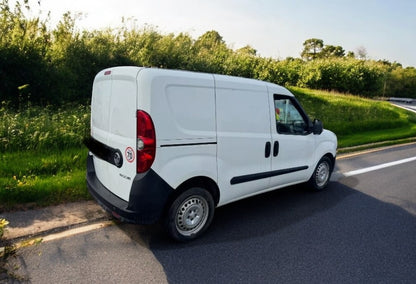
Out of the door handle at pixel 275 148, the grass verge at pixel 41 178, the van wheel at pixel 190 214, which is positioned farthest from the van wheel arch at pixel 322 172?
the grass verge at pixel 41 178

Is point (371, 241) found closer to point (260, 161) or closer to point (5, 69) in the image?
point (260, 161)

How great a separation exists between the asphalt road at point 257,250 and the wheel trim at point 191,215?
0.19 m

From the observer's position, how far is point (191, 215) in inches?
146

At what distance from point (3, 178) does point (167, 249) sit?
3.01 meters

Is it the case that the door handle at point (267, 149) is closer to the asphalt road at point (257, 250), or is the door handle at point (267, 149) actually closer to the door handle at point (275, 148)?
the door handle at point (275, 148)

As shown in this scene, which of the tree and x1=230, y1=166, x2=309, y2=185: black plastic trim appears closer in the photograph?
x1=230, y1=166, x2=309, y2=185: black plastic trim

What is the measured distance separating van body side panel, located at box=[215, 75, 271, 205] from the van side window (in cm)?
28

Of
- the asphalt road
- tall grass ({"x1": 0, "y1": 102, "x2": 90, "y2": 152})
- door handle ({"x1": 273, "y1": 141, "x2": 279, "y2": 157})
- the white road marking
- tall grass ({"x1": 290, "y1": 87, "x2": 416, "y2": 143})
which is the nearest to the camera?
the asphalt road

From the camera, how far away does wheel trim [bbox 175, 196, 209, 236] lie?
11.8 feet

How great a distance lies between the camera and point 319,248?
12.0ft

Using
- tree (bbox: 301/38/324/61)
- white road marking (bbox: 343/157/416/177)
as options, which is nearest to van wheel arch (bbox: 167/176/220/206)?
white road marking (bbox: 343/157/416/177)

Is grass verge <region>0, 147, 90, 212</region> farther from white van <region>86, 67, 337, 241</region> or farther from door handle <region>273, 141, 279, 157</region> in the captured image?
door handle <region>273, 141, 279, 157</region>

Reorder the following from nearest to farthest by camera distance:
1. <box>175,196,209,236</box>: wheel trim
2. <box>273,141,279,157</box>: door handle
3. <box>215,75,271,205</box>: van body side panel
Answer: <box>175,196,209,236</box>: wheel trim, <box>215,75,271,205</box>: van body side panel, <box>273,141,279,157</box>: door handle

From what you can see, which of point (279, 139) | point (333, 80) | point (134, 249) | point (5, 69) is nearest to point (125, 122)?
point (134, 249)
